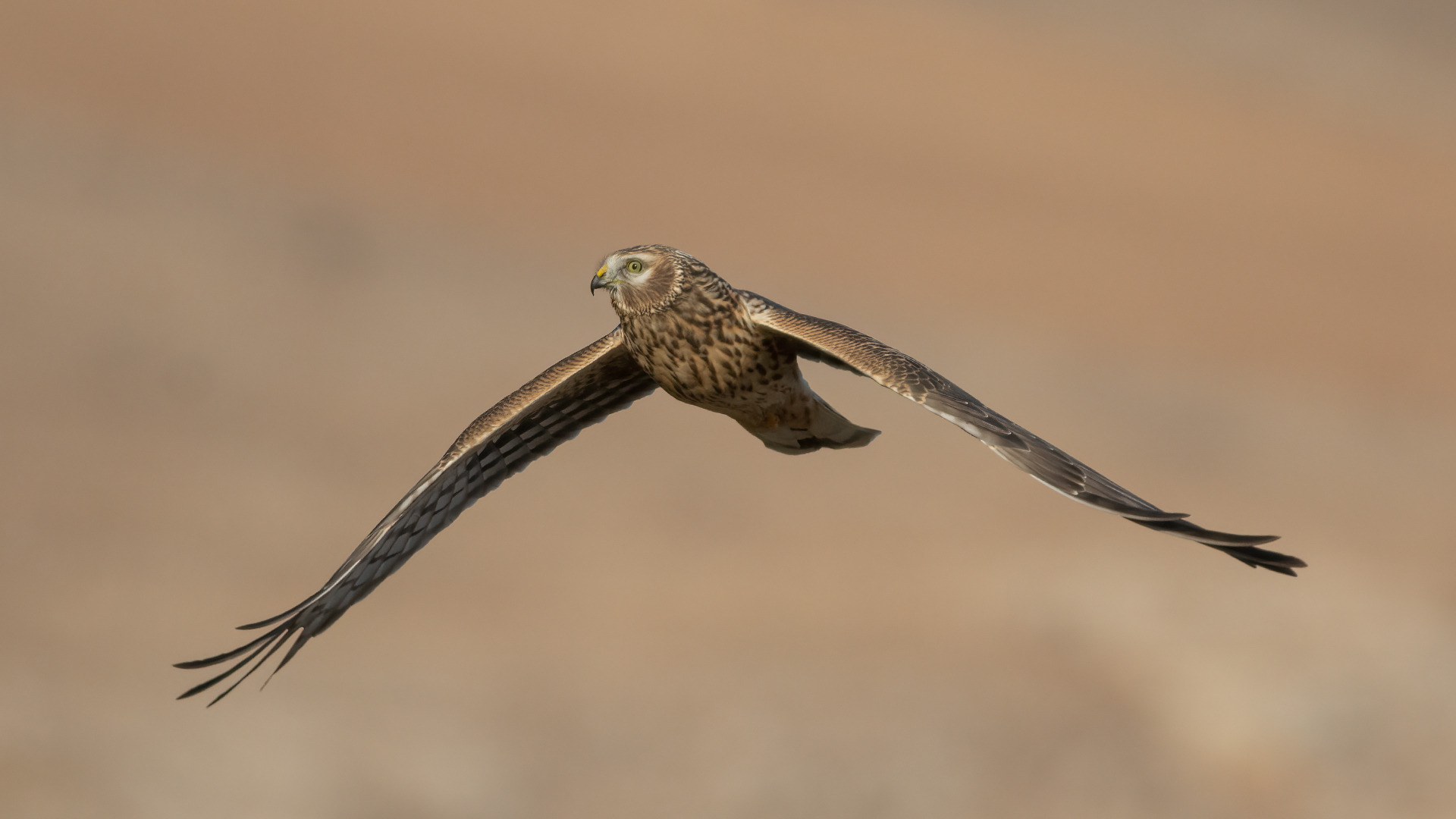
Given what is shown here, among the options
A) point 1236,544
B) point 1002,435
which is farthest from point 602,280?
point 1236,544

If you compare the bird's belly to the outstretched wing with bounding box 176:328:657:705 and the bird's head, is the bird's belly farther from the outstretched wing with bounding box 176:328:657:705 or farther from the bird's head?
the outstretched wing with bounding box 176:328:657:705

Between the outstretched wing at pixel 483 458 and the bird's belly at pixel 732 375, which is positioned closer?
the bird's belly at pixel 732 375

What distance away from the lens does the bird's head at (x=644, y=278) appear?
22.8 ft

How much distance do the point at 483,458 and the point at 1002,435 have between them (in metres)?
2.96

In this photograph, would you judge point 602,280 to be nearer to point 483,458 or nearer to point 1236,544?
point 483,458

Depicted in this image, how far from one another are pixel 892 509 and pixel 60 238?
11898mm

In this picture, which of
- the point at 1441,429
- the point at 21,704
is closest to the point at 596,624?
the point at 21,704

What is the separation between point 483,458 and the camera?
8062 millimetres

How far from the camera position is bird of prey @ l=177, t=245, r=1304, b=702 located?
611cm

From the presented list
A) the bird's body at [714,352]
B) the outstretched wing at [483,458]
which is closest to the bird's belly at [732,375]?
the bird's body at [714,352]

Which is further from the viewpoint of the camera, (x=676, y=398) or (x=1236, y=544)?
(x=676, y=398)

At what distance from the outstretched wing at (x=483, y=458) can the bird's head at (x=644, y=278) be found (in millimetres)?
497

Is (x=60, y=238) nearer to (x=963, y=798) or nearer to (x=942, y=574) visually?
(x=942, y=574)

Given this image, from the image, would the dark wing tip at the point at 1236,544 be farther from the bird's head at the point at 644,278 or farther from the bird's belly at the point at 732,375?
the bird's head at the point at 644,278
